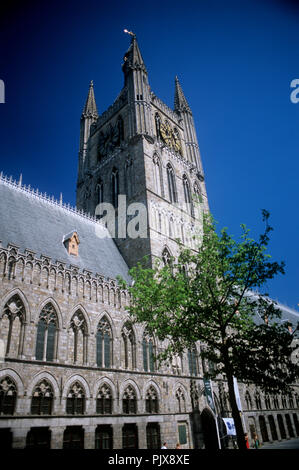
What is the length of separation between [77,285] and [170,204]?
16344 millimetres

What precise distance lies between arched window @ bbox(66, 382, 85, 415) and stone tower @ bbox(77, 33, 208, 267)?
12.8 metres

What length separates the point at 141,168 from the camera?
33469mm

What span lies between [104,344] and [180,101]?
1608 inches

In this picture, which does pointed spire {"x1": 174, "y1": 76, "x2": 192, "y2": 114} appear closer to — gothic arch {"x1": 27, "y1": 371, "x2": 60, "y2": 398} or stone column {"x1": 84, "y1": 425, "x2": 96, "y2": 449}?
gothic arch {"x1": 27, "y1": 371, "x2": 60, "y2": 398}

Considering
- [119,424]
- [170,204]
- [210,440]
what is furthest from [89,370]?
[170,204]

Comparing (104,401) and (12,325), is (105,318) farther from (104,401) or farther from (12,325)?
(12,325)

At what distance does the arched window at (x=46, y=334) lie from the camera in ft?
58.4

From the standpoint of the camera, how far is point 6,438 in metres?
14.9

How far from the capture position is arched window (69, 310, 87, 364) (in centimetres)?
1942

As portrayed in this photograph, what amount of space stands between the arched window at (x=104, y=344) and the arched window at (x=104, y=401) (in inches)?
56.5

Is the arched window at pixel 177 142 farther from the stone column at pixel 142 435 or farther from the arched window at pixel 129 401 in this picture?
the stone column at pixel 142 435

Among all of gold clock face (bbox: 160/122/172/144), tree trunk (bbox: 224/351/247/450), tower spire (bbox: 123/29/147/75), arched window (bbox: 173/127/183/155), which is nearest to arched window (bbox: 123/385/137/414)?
tree trunk (bbox: 224/351/247/450)

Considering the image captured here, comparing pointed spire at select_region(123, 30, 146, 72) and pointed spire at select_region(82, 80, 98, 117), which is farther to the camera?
pointed spire at select_region(82, 80, 98, 117)

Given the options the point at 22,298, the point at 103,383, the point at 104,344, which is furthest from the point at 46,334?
the point at 103,383
